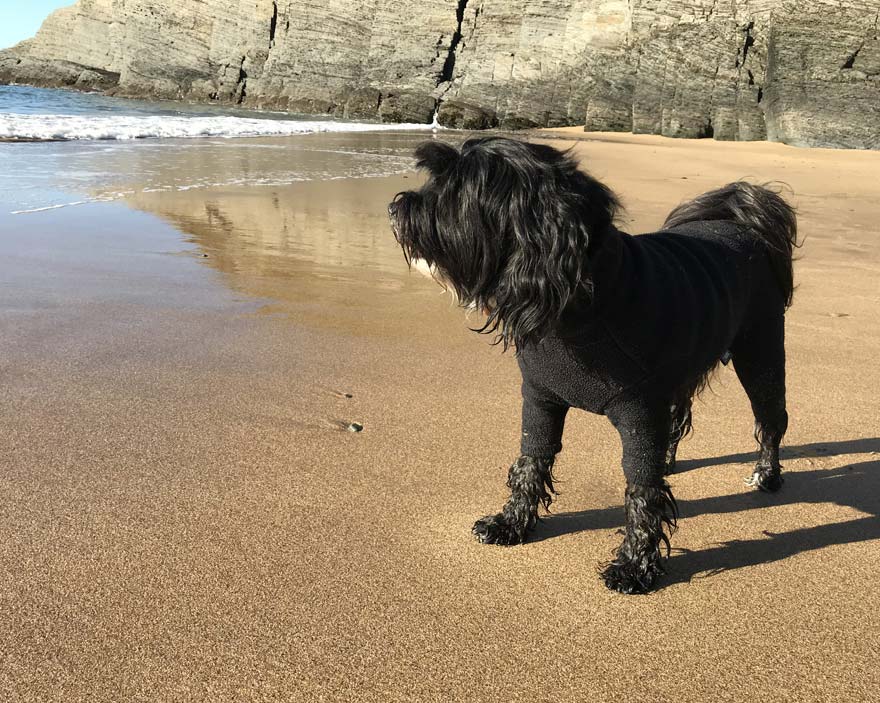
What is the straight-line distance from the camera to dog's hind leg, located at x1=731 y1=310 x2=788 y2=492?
10.4 feet

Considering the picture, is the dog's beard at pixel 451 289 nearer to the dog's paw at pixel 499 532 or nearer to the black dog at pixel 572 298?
Result: the black dog at pixel 572 298

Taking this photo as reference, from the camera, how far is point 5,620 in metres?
2.16

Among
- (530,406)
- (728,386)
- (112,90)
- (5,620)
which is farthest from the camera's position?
(112,90)

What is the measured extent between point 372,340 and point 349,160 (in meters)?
10.5

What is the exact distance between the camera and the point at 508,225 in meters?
2.20

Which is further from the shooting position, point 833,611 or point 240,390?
point 240,390

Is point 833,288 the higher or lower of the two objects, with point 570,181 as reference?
lower

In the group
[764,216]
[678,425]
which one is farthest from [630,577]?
[764,216]

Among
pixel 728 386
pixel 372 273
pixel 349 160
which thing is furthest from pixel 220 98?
pixel 728 386

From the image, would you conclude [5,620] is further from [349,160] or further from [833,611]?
[349,160]

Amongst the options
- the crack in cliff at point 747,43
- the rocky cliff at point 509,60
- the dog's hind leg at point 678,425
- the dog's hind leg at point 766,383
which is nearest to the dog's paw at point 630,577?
the dog's hind leg at point 678,425

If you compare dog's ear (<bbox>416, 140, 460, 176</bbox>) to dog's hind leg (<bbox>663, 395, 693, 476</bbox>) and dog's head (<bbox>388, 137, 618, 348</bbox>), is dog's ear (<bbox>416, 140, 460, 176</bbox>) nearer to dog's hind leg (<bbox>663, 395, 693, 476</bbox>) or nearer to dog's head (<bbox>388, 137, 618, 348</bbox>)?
dog's head (<bbox>388, 137, 618, 348</bbox>)

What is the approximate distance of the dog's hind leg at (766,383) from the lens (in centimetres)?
317

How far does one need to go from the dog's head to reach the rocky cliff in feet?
68.5
